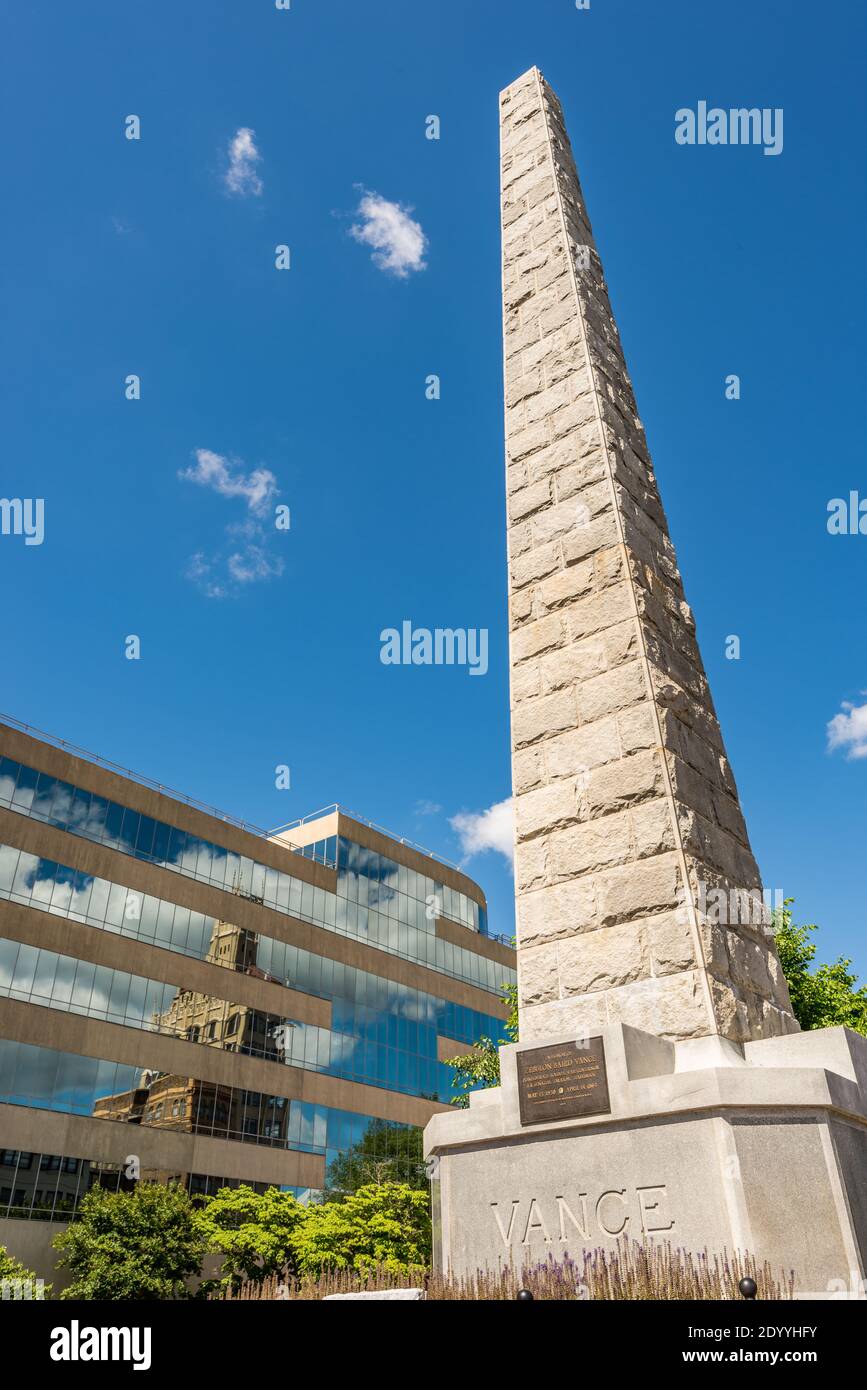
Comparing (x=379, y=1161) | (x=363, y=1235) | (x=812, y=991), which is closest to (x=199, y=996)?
(x=363, y=1235)

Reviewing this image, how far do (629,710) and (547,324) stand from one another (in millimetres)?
5553

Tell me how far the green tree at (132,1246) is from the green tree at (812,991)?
21.9m

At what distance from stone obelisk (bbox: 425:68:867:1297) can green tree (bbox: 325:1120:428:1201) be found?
39.9 metres

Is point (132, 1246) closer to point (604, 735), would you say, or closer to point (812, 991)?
point (812, 991)

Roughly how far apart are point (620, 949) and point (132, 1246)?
3179 cm

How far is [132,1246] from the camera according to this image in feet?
105

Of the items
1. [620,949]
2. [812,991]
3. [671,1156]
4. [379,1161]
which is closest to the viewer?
[671,1156]

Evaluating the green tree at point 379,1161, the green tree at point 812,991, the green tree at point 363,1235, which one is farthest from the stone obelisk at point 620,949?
the green tree at point 379,1161

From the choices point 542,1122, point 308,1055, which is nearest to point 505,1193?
point 542,1122

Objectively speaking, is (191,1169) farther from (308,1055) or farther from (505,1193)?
(505,1193)

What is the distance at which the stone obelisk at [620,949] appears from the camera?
6047 mm

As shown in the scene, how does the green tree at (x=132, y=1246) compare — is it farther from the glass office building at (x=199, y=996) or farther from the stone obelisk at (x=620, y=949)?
the stone obelisk at (x=620, y=949)

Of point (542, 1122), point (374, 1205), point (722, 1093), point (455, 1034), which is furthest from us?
point (455, 1034)
